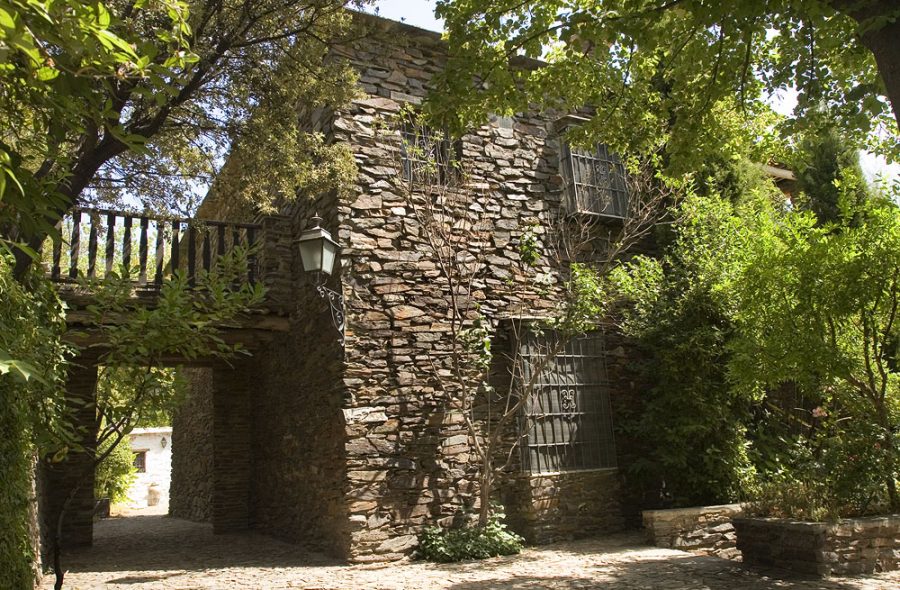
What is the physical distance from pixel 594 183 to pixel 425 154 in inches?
93.7

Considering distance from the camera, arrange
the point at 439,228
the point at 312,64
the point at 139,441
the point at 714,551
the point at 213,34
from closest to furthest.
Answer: the point at 213,34 < the point at 312,64 < the point at 714,551 < the point at 439,228 < the point at 139,441

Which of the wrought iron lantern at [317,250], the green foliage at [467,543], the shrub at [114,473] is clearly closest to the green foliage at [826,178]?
the green foliage at [467,543]

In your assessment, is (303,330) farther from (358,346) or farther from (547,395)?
(547,395)

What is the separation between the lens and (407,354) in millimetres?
7590

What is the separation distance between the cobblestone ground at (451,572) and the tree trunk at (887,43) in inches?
144

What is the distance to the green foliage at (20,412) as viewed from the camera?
3.41 m

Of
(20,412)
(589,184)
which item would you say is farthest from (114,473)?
(20,412)

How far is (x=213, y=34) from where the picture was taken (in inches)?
217

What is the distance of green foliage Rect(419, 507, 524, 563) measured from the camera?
692 centimetres

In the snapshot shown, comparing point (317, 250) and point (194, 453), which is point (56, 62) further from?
point (194, 453)

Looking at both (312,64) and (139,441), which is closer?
(312,64)

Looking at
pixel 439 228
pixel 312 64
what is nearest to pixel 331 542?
pixel 439 228

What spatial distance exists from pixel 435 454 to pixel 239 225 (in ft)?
11.9

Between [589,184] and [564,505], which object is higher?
[589,184]
